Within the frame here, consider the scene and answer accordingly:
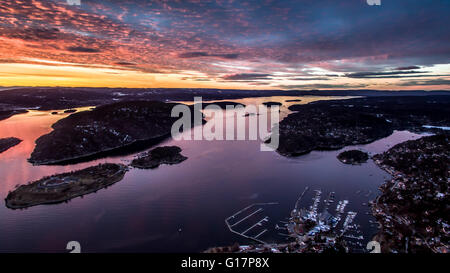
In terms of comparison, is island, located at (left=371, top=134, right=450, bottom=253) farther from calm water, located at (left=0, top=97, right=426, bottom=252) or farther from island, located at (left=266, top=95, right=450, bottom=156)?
island, located at (left=266, top=95, right=450, bottom=156)

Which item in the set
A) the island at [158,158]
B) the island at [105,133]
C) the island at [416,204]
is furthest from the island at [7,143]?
the island at [416,204]

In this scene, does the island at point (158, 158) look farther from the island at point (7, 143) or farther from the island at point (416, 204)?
the island at point (416, 204)

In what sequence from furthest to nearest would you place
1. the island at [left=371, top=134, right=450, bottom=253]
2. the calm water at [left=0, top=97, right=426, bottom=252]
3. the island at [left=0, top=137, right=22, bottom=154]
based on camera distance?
the island at [left=0, top=137, right=22, bottom=154] → the calm water at [left=0, top=97, right=426, bottom=252] → the island at [left=371, top=134, right=450, bottom=253]

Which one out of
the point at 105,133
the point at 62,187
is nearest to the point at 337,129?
the point at 105,133

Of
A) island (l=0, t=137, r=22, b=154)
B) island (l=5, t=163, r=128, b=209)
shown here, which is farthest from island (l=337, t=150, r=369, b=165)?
island (l=0, t=137, r=22, b=154)
